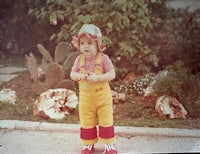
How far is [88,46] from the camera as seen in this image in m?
1.80

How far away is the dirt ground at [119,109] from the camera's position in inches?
74.5

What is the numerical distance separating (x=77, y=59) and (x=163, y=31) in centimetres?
38

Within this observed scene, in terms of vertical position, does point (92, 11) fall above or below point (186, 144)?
above

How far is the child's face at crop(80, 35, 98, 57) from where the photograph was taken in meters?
1.80

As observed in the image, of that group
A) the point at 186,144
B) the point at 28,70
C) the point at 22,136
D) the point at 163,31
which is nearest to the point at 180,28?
the point at 163,31

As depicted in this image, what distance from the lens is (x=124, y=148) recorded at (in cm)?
189

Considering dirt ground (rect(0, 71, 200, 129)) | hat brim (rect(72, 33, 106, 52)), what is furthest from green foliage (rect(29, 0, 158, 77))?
dirt ground (rect(0, 71, 200, 129))

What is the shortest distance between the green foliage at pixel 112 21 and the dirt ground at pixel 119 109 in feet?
0.47

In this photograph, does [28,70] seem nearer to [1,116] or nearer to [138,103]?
[1,116]

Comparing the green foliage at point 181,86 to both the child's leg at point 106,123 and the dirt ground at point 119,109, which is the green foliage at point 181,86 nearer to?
the dirt ground at point 119,109

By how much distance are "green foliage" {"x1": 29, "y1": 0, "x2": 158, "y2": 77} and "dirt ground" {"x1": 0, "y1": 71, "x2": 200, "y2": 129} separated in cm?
14

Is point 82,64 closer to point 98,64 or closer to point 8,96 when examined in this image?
point 98,64

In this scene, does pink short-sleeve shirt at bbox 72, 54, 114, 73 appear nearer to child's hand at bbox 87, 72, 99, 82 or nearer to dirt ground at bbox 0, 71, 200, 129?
child's hand at bbox 87, 72, 99, 82

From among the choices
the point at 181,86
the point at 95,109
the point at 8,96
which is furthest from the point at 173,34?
the point at 8,96
